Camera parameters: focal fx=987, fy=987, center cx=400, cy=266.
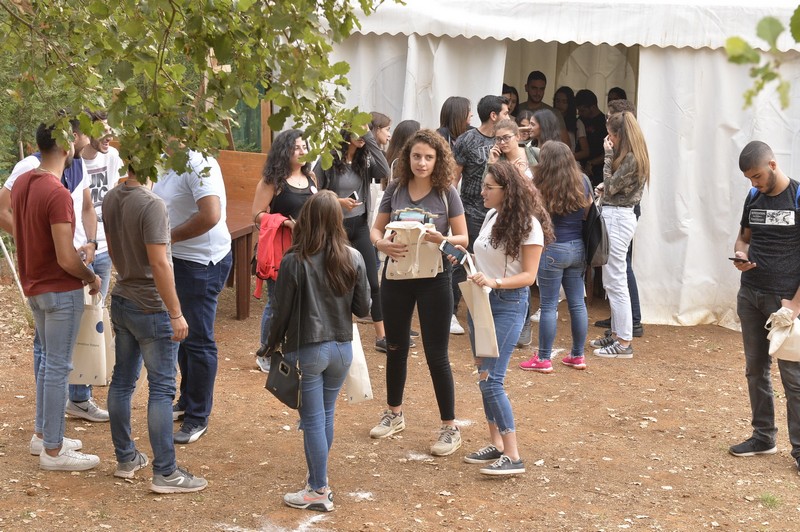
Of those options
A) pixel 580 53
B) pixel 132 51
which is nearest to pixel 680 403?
pixel 132 51

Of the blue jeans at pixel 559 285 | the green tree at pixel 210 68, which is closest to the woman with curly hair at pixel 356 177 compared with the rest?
the blue jeans at pixel 559 285

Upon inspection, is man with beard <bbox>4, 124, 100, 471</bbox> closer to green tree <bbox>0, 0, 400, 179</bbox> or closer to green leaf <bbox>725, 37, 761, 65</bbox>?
green tree <bbox>0, 0, 400, 179</bbox>

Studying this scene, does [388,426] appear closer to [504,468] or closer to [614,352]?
[504,468]

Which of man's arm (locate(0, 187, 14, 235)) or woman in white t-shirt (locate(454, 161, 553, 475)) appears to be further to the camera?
man's arm (locate(0, 187, 14, 235))

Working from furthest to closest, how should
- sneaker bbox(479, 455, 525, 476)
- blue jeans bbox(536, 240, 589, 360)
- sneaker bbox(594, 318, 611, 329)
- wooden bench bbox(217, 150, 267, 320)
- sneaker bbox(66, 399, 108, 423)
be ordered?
sneaker bbox(594, 318, 611, 329), wooden bench bbox(217, 150, 267, 320), blue jeans bbox(536, 240, 589, 360), sneaker bbox(66, 399, 108, 423), sneaker bbox(479, 455, 525, 476)

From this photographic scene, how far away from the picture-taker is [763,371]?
5.75 m

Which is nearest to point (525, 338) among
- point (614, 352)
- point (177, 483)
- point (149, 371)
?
point (614, 352)

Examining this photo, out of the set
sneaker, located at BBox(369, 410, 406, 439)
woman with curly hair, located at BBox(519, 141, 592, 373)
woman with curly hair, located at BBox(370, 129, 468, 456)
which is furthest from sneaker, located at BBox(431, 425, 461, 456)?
woman with curly hair, located at BBox(519, 141, 592, 373)

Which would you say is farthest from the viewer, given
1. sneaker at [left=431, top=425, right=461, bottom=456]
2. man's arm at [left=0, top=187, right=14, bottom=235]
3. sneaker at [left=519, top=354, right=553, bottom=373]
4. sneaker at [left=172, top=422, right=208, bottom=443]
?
sneaker at [left=519, top=354, right=553, bottom=373]

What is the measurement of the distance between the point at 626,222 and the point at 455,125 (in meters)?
1.62

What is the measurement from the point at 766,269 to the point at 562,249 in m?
2.04

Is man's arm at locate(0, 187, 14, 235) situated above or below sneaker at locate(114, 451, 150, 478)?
above

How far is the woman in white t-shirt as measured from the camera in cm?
513

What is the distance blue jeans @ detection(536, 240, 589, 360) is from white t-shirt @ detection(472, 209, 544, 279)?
2156 millimetres
